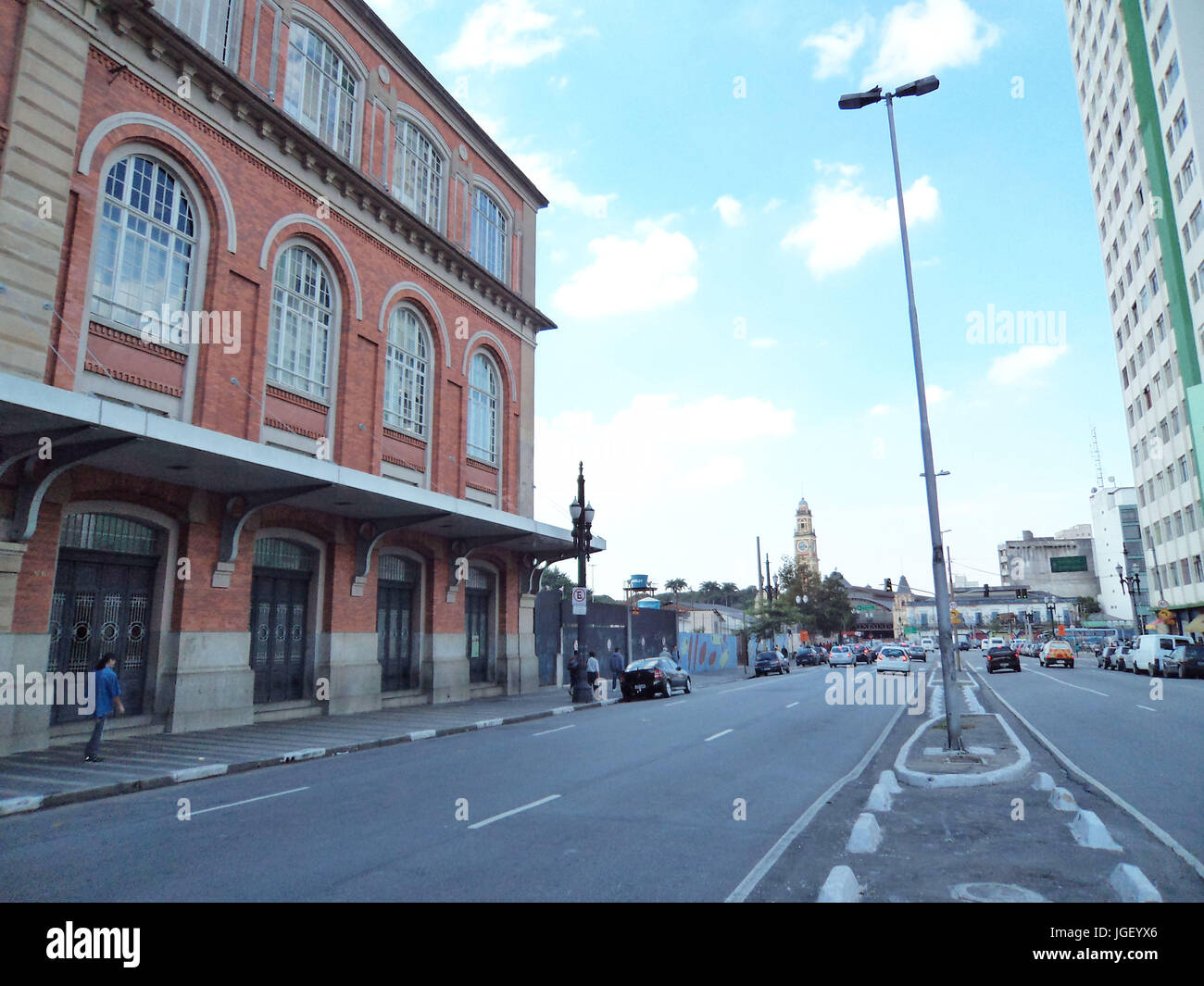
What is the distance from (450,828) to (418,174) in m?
22.5

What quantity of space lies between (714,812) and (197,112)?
1750 cm

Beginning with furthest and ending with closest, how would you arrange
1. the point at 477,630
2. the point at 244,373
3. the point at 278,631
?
1. the point at 477,630
2. the point at 278,631
3. the point at 244,373

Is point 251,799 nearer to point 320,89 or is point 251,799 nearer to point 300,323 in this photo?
point 300,323

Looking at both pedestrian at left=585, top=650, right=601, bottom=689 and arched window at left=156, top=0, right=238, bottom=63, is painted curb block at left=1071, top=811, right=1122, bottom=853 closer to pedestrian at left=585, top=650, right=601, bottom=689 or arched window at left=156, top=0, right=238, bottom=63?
pedestrian at left=585, top=650, right=601, bottom=689

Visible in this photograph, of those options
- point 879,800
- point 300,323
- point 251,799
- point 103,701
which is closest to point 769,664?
point 300,323

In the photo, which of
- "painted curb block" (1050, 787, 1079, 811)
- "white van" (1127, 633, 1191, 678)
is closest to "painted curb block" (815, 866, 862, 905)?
"painted curb block" (1050, 787, 1079, 811)

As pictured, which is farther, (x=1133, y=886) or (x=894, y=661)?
(x=894, y=661)

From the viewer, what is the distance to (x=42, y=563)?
13188mm

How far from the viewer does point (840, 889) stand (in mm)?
5109

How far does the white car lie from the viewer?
37969 mm

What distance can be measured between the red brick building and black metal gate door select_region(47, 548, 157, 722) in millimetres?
45

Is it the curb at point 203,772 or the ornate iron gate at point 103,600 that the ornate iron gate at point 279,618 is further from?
the curb at point 203,772

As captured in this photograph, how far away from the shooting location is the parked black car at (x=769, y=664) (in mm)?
45344
